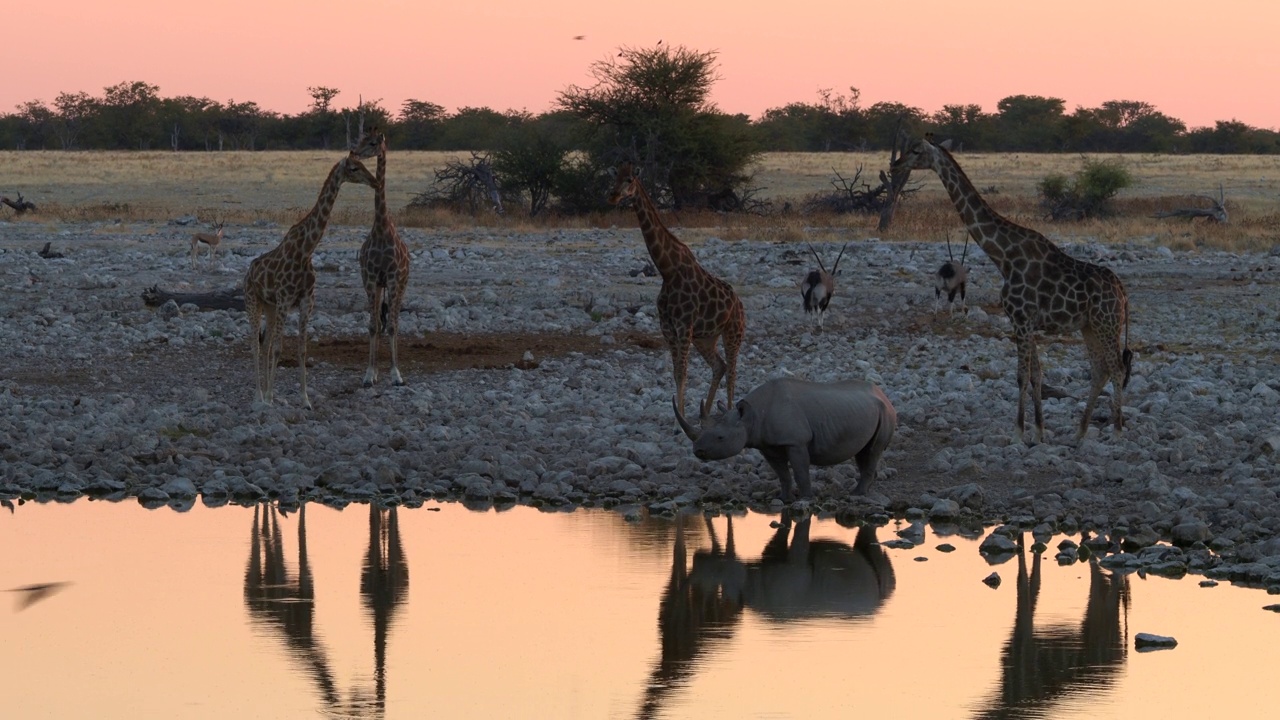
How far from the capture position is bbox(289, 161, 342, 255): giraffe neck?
1379 cm

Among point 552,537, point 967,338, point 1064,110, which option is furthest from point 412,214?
point 1064,110

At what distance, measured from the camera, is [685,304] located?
12.5m

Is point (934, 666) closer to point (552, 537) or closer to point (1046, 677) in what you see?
point (1046, 677)

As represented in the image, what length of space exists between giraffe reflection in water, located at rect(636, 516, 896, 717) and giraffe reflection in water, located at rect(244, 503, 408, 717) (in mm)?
1307

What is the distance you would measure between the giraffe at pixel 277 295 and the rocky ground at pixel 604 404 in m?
0.33

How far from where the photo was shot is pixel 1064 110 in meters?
91.9

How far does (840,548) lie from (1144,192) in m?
43.3

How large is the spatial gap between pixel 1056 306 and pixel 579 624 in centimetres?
504

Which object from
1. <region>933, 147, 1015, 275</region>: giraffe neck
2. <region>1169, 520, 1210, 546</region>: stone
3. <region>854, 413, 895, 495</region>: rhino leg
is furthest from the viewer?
<region>933, 147, 1015, 275</region>: giraffe neck

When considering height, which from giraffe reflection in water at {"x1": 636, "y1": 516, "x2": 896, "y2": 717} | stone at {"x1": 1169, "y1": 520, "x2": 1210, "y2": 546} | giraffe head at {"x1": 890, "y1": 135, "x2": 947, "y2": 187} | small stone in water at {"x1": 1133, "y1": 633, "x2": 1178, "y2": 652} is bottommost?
giraffe reflection in water at {"x1": 636, "y1": 516, "x2": 896, "y2": 717}

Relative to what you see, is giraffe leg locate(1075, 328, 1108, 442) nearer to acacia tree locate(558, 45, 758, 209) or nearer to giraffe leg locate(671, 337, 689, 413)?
giraffe leg locate(671, 337, 689, 413)

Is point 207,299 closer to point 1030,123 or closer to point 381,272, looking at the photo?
point 381,272

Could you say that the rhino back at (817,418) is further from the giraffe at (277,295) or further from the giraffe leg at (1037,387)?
the giraffe at (277,295)

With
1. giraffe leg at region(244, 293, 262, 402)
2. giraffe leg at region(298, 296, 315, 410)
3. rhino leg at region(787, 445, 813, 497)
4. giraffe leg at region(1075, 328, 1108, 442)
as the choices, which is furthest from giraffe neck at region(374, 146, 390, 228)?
giraffe leg at region(1075, 328, 1108, 442)
